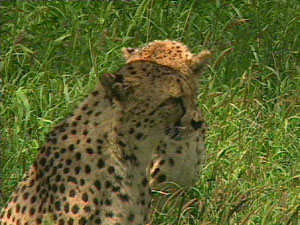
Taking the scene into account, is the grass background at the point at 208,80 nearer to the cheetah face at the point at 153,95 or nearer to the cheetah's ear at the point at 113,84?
the cheetah face at the point at 153,95

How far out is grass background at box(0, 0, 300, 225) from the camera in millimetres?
5254

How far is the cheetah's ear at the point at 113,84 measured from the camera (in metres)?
4.57

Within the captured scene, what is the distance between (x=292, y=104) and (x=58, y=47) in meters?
1.41

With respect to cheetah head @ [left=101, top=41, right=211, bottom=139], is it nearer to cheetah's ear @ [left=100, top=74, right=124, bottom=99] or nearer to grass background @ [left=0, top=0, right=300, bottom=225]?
cheetah's ear @ [left=100, top=74, right=124, bottom=99]

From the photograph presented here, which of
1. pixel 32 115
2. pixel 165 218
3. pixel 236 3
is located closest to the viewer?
pixel 165 218

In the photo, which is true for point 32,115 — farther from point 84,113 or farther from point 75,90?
point 84,113

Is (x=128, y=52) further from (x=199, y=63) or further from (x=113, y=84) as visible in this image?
(x=113, y=84)

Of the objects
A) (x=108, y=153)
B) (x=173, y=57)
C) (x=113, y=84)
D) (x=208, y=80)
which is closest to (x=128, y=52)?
(x=173, y=57)

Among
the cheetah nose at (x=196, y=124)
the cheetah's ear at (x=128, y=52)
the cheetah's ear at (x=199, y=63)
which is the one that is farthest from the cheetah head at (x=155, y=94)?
the cheetah's ear at (x=128, y=52)

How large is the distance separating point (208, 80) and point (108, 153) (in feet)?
6.04

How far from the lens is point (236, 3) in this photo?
7.13 metres

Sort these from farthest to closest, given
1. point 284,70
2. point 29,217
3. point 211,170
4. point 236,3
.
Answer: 1. point 236,3
2. point 284,70
3. point 211,170
4. point 29,217

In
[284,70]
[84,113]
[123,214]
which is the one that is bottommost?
[284,70]

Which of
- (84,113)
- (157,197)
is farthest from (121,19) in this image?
(84,113)
